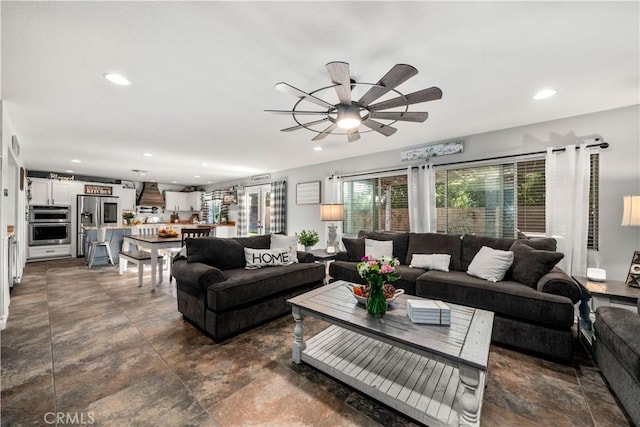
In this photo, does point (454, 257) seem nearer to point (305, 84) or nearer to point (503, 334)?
point (503, 334)

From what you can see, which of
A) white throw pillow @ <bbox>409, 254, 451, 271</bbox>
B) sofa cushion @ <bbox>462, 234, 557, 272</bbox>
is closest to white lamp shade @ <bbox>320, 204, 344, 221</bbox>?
white throw pillow @ <bbox>409, 254, 451, 271</bbox>

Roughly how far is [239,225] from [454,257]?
6.27m

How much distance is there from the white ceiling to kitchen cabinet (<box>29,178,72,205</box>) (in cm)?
454

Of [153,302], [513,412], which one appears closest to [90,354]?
[153,302]

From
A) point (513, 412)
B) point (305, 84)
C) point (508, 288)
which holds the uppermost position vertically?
point (305, 84)

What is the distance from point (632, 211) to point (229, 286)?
395 centimetres

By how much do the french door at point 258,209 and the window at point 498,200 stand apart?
15.5ft

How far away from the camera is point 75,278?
4816mm

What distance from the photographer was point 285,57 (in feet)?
6.29

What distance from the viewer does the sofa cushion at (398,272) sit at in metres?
3.09

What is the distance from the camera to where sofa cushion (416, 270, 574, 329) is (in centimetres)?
218

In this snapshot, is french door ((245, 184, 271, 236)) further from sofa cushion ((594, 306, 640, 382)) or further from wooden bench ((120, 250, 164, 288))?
sofa cushion ((594, 306, 640, 382))

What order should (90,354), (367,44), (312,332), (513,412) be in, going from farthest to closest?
(312,332) → (90,354) → (367,44) → (513,412)

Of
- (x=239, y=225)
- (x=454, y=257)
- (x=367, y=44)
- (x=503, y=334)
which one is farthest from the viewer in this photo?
(x=239, y=225)
